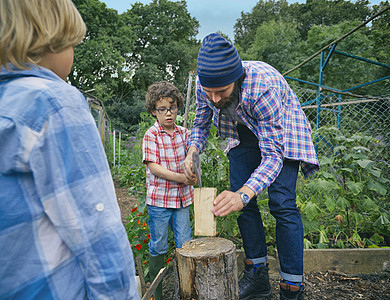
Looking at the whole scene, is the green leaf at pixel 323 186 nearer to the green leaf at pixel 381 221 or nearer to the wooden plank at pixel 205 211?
the green leaf at pixel 381 221

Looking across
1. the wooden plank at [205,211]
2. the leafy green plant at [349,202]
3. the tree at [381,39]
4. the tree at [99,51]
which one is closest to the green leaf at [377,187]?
the leafy green plant at [349,202]

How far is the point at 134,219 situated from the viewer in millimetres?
2889

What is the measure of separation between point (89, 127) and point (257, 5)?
4080 cm

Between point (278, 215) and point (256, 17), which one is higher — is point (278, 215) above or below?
below

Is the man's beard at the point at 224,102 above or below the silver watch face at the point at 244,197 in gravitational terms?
above

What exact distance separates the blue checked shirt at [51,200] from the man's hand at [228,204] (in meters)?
0.98

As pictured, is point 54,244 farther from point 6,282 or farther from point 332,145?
point 332,145

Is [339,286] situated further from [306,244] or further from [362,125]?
[362,125]

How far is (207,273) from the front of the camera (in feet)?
5.75

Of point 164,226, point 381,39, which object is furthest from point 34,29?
point 381,39

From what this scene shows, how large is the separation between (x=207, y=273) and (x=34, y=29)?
4.98 feet

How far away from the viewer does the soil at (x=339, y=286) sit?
92.8 inches

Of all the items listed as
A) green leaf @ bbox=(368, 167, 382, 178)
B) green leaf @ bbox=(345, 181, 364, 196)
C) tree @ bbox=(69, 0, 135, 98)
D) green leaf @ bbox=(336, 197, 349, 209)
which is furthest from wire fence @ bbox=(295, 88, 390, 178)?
tree @ bbox=(69, 0, 135, 98)

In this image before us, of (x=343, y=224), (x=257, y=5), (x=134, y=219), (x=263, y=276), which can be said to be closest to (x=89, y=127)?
(x=263, y=276)
